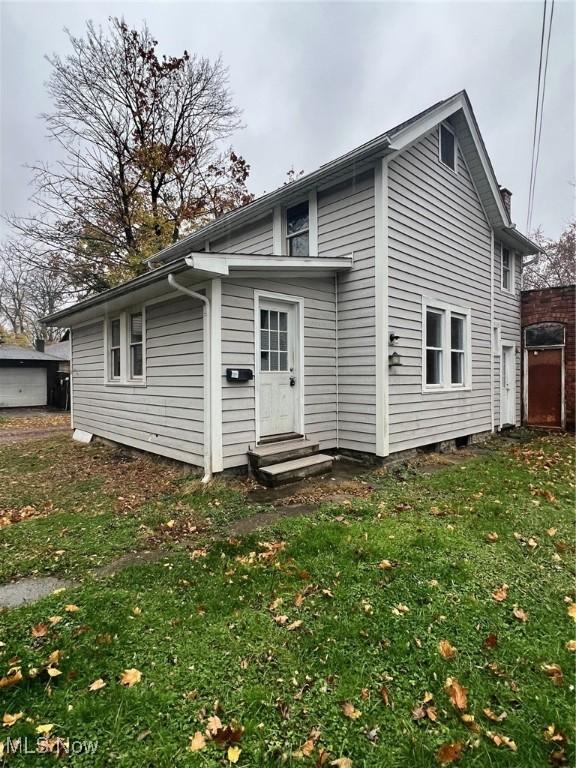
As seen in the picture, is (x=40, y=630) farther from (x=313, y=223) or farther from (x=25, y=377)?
(x=25, y=377)

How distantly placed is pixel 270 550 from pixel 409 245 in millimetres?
5877

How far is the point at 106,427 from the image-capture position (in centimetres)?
915

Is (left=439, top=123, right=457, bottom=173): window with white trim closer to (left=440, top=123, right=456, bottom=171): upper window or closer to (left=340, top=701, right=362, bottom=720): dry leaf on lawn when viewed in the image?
(left=440, top=123, right=456, bottom=171): upper window

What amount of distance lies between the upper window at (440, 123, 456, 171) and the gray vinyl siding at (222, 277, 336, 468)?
3.94 meters

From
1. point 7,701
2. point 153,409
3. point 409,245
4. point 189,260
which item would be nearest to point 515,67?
point 409,245

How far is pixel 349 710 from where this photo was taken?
194cm

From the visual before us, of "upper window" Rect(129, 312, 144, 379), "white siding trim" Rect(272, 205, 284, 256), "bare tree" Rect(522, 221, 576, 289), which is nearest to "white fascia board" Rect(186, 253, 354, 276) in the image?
"white siding trim" Rect(272, 205, 284, 256)

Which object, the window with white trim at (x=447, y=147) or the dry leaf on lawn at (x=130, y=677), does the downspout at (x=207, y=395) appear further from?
the window with white trim at (x=447, y=147)

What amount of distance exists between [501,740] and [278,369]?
17.2 feet

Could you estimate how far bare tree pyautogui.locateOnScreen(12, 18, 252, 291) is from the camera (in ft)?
51.6

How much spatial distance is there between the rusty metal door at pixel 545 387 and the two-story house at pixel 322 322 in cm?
368

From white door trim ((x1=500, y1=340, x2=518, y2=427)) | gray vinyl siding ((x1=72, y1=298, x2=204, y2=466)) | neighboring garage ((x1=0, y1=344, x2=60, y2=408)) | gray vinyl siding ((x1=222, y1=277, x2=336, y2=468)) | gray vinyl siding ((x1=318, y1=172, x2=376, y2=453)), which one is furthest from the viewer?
neighboring garage ((x1=0, y1=344, x2=60, y2=408))

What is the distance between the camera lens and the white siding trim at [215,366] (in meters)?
5.61

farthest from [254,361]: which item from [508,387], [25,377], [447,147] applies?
[25,377]
